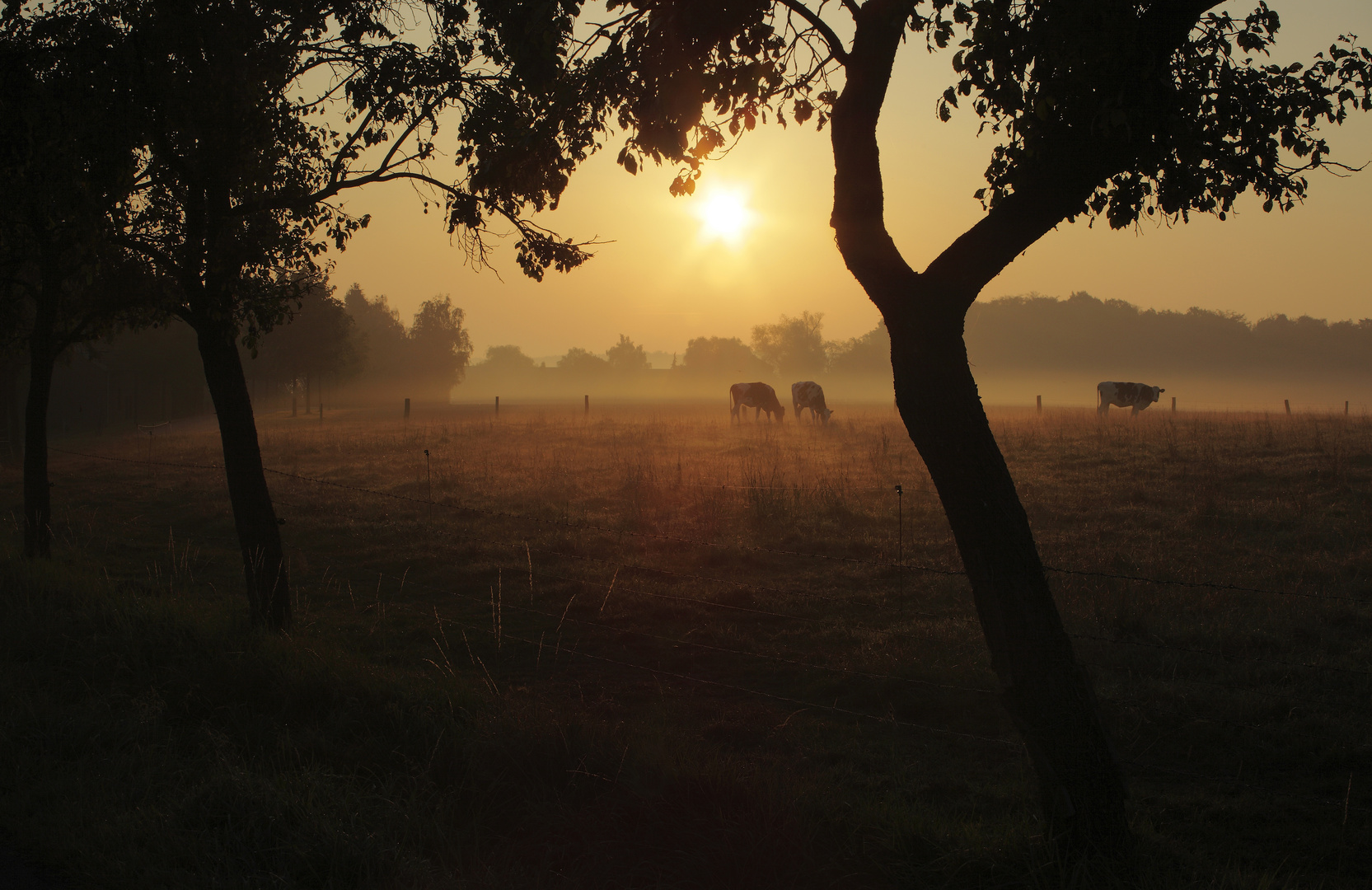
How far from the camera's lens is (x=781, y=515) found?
13242mm

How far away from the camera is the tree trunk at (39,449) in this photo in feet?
36.5

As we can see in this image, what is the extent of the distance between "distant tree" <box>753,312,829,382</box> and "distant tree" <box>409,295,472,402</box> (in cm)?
5678

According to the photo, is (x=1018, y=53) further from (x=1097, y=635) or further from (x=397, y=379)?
(x=397, y=379)

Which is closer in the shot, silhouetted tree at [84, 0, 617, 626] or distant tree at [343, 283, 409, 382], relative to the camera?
silhouetted tree at [84, 0, 617, 626]

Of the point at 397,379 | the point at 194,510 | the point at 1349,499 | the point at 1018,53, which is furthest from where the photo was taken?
the point at 397,379

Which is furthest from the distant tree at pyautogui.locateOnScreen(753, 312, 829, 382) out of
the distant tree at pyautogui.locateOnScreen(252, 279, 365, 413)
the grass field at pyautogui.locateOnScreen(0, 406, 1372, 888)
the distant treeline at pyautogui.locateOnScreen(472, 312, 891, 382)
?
the grass field at pyautogui.locateOnScreen(0, 406, 1372, 888)

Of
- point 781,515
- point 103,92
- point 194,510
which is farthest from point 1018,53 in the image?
point 194,510

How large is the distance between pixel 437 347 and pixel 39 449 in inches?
3696

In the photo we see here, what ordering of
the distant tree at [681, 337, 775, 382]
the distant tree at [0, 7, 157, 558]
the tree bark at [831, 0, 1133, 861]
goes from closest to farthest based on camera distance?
the tree bark at [831, 0, 1133, 861]
the distant tree at [0, 7, 157, 558]
the distant tree at [681, 337, 775, 382]

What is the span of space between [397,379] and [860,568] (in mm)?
93606

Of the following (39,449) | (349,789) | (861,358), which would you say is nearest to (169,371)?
(39,449)

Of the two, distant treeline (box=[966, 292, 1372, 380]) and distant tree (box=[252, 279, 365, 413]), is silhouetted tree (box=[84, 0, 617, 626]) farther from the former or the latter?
distant treeline (box=[966, 292, 1372, 380])

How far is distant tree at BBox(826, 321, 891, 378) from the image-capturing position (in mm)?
133500

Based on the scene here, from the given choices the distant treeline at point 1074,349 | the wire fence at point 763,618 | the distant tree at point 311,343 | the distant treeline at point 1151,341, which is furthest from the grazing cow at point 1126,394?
the distant treeline at point 1151,341
